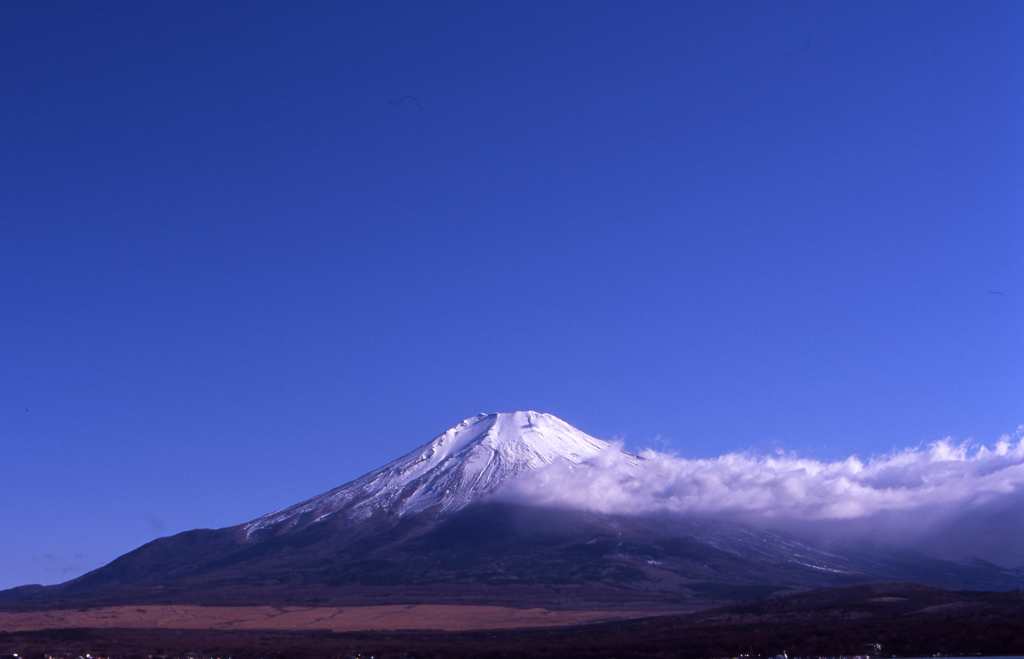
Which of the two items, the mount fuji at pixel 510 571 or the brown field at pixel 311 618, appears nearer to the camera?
the brown field at pixel 311 618

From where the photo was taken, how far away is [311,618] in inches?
4304

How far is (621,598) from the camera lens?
135m

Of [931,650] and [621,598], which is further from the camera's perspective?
[621,598]

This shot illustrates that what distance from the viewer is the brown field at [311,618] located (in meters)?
99.1

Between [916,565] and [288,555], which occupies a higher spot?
[288,555]

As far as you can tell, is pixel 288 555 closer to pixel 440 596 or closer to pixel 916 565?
pixel 440 596

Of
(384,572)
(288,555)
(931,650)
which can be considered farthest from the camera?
(288,555)

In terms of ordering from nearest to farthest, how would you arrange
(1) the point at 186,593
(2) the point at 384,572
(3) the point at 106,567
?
1. (1) the point at 186,593
2. (2) the point at 384,572
3. (3) the point at 106,567

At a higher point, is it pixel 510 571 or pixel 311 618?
pixel 510 571

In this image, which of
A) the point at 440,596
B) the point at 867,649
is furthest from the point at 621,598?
the point at 867,649

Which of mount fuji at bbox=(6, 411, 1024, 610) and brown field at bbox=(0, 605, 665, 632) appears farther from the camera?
mount fuji at bbox=(6, 411, 1024, 610)

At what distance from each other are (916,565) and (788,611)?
449 feet

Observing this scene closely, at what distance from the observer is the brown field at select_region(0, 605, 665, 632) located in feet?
325

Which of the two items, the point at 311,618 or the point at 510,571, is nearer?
Answer: the point at 311,618
